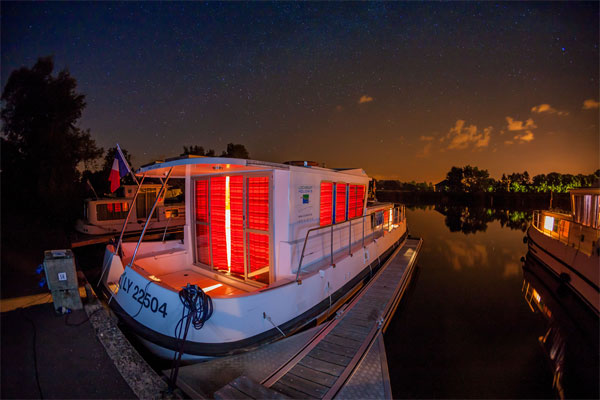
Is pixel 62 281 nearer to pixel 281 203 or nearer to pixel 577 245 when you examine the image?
pixel 281 203

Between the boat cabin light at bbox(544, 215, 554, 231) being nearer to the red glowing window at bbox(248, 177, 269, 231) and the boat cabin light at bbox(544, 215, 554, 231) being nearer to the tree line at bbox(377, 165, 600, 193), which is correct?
the red glowing window at bbox(248, 177, 269, 231)

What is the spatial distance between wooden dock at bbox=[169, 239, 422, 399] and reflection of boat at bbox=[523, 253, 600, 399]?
141 inches

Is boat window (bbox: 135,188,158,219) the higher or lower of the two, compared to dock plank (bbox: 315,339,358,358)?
higher

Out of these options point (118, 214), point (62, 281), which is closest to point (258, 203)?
point (62, 281)

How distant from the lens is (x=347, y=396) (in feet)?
10.8

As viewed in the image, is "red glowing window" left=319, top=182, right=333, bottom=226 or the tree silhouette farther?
the tree silhouette

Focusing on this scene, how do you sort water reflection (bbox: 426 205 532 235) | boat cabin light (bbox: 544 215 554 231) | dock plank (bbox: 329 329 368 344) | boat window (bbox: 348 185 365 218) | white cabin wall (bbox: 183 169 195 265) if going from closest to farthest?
1. dock plank (bbox: 329 329 368 344)
2. white cabin wall (bbox: 183 169 195 265)
3. boat window (bbox: 348 185 365 218)
4. boat cabin light (bbox: 544 215 554 231)
5. water reflection (bbox: 426 205 532 235)

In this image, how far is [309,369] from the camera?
3.76 meters

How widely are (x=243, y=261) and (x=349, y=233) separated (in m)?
2.96

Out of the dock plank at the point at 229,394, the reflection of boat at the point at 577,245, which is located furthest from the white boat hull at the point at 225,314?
the reflection of boat at the point at 577,245

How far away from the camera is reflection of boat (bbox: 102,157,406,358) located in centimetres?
388

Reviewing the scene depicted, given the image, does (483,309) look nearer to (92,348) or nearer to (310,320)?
(310,320)

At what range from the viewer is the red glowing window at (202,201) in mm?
6395

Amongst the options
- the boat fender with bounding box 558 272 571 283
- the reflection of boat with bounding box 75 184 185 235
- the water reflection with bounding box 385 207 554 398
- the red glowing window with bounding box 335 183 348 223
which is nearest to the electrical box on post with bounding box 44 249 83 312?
the red glowing window with bounding box 335 183 348 223
